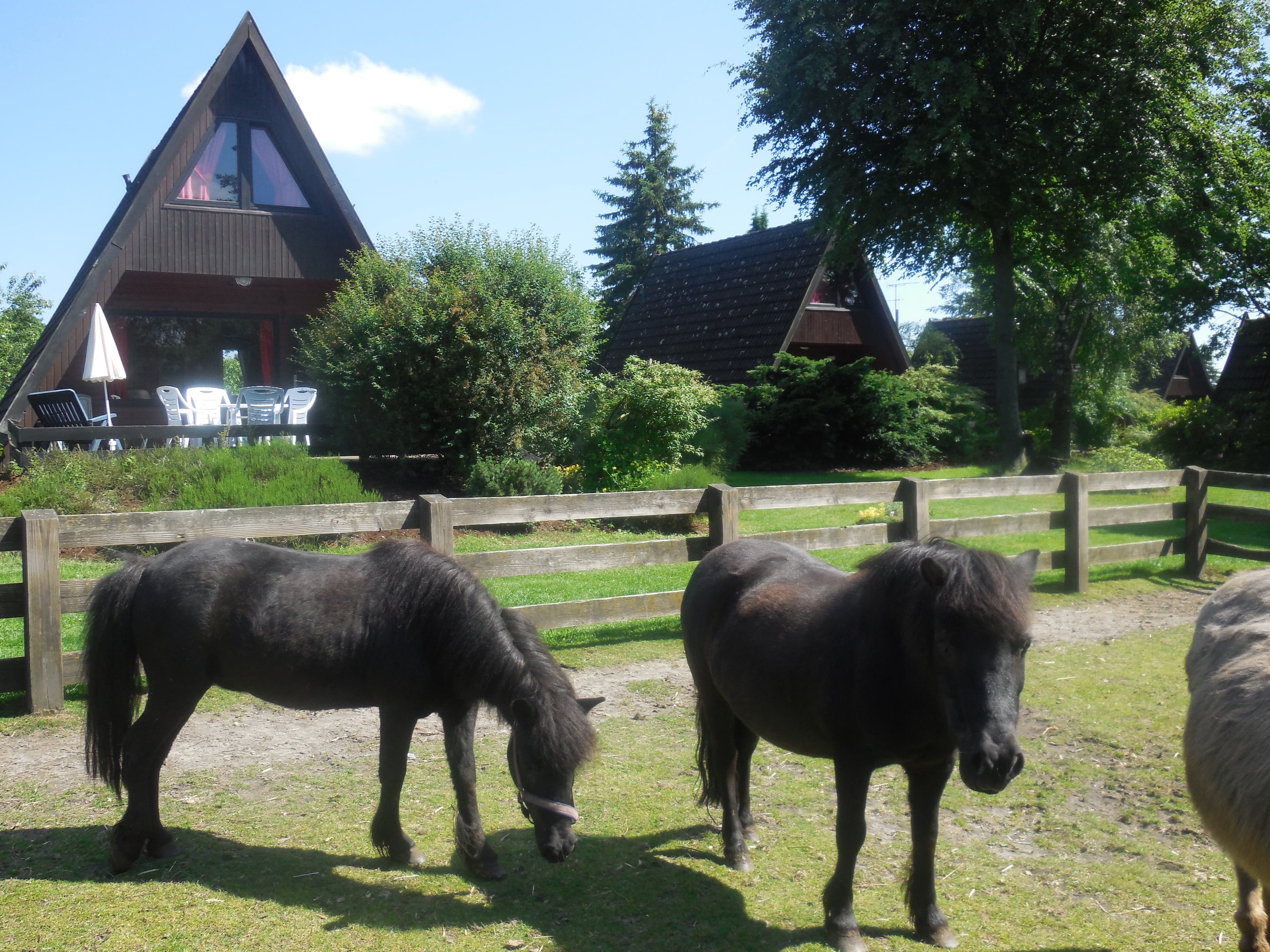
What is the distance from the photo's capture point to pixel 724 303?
23.8m

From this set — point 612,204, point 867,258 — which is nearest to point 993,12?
point 867,258

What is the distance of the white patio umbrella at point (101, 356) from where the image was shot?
40.9 ft

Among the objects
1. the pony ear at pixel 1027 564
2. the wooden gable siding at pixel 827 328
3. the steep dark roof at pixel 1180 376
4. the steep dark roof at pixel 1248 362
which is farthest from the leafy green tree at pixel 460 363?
the steep dark roof at pixel 1180 376

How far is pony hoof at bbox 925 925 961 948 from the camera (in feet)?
10.7

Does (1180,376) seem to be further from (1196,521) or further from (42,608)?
(42,608)

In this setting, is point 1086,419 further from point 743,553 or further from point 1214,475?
point 743,553

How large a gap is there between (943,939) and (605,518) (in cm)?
501

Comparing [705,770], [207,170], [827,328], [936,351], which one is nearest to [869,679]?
[705,770]

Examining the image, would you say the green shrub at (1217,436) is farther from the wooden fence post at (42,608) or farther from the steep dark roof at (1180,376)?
the wooden fence post at (42,608)

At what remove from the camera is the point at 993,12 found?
1784cm

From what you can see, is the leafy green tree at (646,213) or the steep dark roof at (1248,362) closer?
the steep dark roof at (1248,362)

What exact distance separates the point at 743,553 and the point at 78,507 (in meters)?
8.45

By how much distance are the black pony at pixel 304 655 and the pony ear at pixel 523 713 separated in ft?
0.28

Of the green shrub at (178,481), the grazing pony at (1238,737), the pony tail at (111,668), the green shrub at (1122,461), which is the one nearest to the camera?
the grazing pony at (1238,737)
